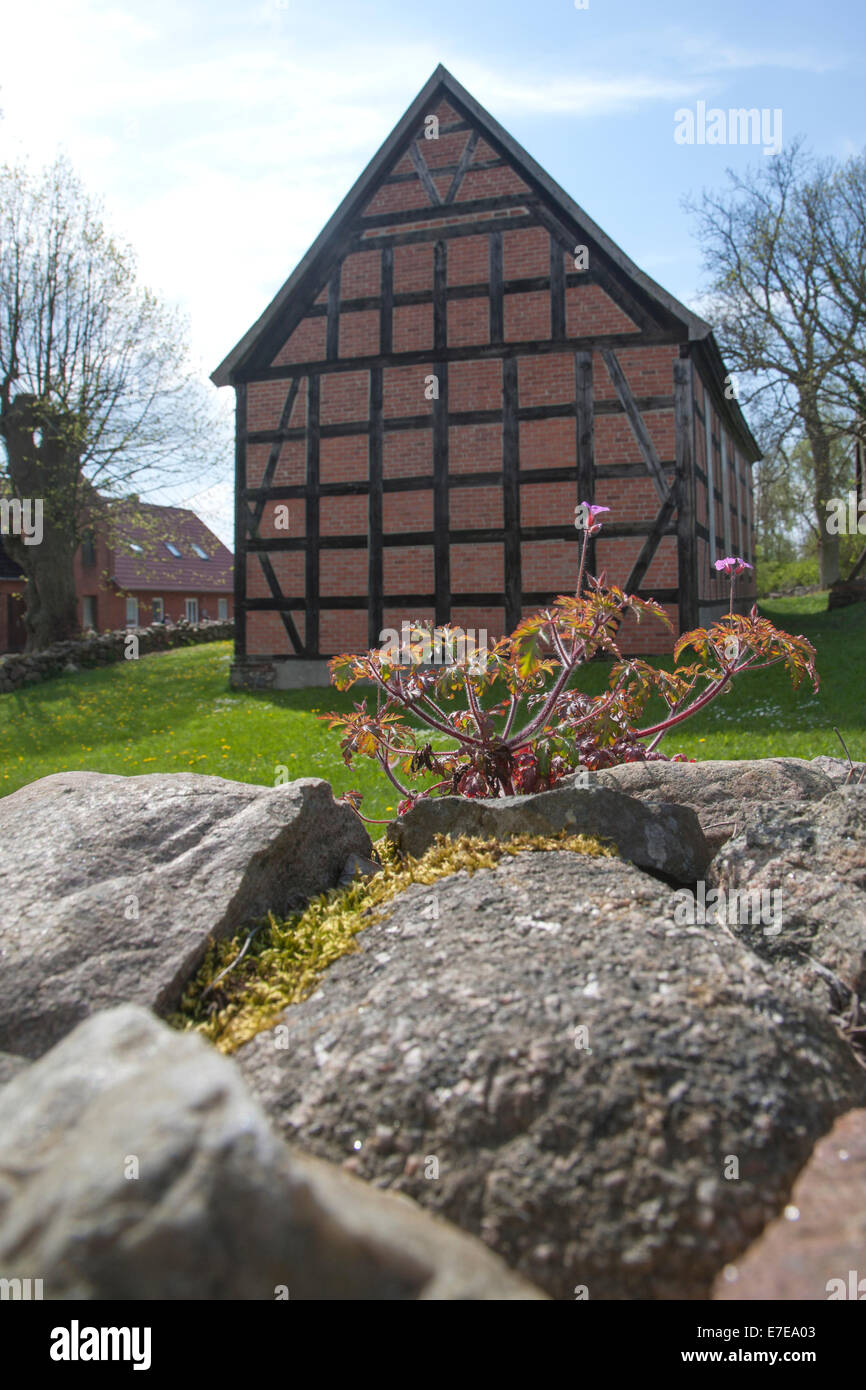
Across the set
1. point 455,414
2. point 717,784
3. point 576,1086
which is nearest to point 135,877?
point 576,1086

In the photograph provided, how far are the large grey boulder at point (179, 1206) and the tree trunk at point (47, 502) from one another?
2010 centimetres

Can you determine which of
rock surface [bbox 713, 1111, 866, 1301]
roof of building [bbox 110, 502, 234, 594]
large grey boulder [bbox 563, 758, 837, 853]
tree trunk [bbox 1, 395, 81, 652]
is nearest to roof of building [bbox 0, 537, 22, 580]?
roof of building [bbox 110, 502, 234, 594]

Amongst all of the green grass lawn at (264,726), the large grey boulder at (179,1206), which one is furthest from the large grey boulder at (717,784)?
the green grass lawn at (264,726)

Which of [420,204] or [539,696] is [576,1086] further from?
[420,204]

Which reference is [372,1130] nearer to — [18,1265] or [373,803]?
[18,1265]

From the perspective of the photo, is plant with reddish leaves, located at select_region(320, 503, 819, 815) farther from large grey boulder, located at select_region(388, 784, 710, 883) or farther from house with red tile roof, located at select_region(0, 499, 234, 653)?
house with red tile roof, located at select_region(0, 499, 234, 653)

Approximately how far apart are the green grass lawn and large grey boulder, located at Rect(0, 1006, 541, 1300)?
4.98 meters

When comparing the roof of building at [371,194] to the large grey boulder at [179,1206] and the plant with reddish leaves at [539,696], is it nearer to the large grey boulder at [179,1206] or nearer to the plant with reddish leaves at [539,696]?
the plant with reddish leaves at [539,696]

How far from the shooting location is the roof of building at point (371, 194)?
40.5ft

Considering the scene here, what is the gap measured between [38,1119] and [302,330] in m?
14.0

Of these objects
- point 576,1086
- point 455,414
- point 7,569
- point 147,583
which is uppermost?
point 455,414

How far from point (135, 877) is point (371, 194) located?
13.3 meters

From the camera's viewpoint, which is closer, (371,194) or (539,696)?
(539,696)

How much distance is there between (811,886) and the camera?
296cm
